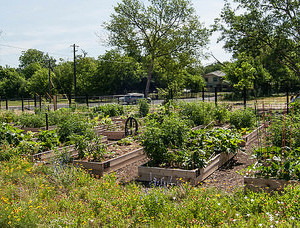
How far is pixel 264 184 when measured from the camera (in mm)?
→ 4371

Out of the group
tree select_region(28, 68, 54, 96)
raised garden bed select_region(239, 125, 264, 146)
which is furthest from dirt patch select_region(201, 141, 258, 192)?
tree select_region(28, 68, 54, 96)

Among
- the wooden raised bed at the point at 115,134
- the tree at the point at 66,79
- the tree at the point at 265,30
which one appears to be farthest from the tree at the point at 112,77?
the wooden raised bed at the point at 115,134

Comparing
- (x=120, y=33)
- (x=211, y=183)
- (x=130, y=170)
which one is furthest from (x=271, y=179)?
(x=120, y=33)

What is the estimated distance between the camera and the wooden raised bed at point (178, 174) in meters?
5.17

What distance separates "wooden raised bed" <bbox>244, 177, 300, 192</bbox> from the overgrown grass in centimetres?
21

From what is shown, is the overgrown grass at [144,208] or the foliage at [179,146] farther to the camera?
the foliage at [179,146]

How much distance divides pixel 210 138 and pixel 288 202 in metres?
3.06

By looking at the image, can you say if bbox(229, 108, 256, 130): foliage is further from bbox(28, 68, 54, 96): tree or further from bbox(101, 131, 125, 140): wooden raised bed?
bbox(28, 68, 54, 96): tree

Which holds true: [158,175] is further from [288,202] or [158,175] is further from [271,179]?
[288,202]

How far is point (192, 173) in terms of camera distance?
514 centimetres

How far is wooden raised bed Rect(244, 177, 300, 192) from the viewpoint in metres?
4.24

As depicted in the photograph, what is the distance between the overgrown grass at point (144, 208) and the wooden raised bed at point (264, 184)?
0.21 metres

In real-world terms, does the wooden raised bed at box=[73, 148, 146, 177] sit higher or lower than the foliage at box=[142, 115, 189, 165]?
lower

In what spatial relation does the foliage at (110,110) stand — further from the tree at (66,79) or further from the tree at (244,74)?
the tree at (66,79)
